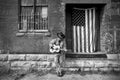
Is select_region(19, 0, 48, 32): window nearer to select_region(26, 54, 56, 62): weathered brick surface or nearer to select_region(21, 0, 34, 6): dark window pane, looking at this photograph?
select_region(21, 0, 34, 6): dark window pane

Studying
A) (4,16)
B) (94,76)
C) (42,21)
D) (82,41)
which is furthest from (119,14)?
(4,16)

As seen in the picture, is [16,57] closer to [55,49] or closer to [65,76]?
[55,49]

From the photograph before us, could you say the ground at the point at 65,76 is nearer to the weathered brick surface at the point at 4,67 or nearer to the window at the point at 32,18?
the weathered brick surface at the point at 4,67

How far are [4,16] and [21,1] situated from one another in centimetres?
118

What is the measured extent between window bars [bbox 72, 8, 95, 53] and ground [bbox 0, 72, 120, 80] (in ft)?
4.59

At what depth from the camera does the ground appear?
16.0ft

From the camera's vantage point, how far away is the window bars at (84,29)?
6020 mm

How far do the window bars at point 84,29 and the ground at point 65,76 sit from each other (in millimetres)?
1399

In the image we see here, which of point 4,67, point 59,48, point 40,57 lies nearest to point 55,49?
point 59,48

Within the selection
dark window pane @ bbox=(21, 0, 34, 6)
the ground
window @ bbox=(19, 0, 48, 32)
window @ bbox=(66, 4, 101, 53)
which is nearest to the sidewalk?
the ground

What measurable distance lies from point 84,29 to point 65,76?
9.07 feet

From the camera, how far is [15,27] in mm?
5605

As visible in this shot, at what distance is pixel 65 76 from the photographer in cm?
503

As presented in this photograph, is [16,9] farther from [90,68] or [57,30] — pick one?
[90,68]
